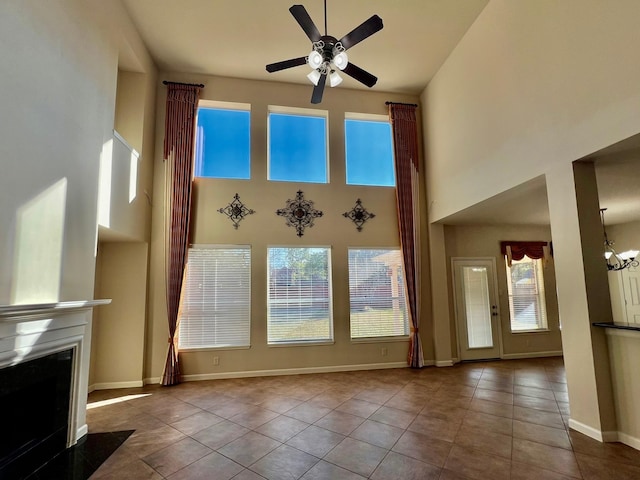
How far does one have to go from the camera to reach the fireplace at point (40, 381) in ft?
8.02

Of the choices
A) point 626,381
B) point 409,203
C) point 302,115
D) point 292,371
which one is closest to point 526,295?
point 409,203

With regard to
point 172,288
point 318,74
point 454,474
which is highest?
point 318,74

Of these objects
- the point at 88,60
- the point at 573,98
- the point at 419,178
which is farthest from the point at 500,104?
the point at 88,60

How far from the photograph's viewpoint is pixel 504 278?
6.78 m

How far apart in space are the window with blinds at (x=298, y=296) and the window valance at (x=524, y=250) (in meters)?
3.73

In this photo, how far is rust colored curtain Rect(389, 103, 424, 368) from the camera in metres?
6.03

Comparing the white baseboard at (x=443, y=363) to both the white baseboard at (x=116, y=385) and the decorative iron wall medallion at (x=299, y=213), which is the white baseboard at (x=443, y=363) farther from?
the white baseboard at (x=116, y=385)

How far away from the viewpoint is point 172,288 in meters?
5.30

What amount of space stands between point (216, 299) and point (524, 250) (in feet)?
20.0

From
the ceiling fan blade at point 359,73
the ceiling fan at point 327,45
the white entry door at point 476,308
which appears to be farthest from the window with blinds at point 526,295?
the ceiling fan at point 327,45

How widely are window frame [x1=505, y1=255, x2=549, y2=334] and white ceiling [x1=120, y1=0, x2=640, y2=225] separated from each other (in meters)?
1.20

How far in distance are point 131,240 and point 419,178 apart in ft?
16.8

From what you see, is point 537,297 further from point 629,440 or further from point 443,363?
point 629,440

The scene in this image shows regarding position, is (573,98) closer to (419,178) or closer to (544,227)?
(419,178)
